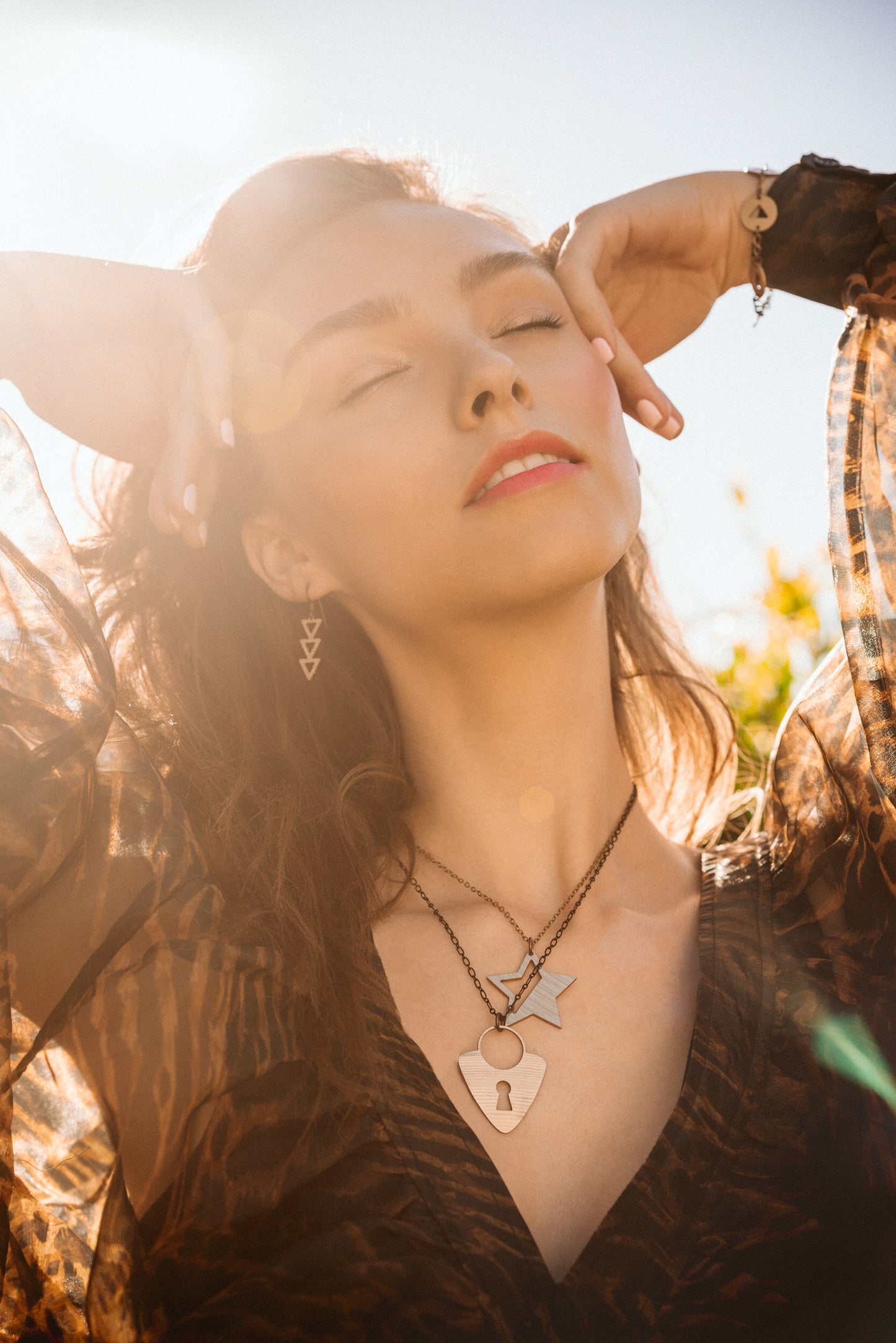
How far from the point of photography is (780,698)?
395 cm

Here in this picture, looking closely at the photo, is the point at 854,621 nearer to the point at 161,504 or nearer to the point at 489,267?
the point at 489,267

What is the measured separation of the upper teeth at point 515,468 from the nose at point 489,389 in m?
0.10

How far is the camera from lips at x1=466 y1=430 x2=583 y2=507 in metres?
2.08

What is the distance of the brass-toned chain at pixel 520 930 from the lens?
2074 mm

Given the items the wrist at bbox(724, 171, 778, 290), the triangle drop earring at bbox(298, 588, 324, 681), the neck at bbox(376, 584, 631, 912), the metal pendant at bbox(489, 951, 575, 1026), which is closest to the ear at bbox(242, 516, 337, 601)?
the triangle drop earring at bbox(298, 588, 324, 681)

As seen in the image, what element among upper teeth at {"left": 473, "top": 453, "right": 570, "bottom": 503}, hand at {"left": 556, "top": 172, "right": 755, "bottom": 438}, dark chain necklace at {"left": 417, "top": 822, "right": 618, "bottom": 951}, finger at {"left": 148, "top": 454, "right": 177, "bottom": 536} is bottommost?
dark chain necklace at {"left": 417, "top": 822, "right": 618, "bottom": 951}

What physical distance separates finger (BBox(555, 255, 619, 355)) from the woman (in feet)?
0.04

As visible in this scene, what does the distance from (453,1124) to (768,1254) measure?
1.97ft

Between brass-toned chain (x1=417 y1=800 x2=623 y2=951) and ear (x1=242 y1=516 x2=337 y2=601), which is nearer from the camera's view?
brass-toned chain (x1=417 y1=800 x2=623 y2=951)

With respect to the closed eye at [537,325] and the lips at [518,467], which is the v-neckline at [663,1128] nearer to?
the lips at [518,467]

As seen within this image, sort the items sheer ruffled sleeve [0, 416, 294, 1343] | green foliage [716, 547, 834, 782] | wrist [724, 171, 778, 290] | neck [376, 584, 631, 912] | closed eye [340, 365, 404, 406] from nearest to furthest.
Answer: sheer ruffled sleeve [0, 416, 294, 1343] < closed eye [340, 365, 404, 406] < neck [376, 584, 631, 912] < wrist [724, 171, 778, 290] < green foliage [716, 547, 834, 782]

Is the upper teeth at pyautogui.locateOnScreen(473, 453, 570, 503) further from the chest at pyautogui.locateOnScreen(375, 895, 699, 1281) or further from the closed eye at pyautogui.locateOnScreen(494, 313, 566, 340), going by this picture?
the chest at pyautogui.locateOnScreen(375, 895, 699, 1281)

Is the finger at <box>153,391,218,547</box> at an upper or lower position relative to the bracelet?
lower

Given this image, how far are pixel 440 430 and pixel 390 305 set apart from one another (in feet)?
1.15
